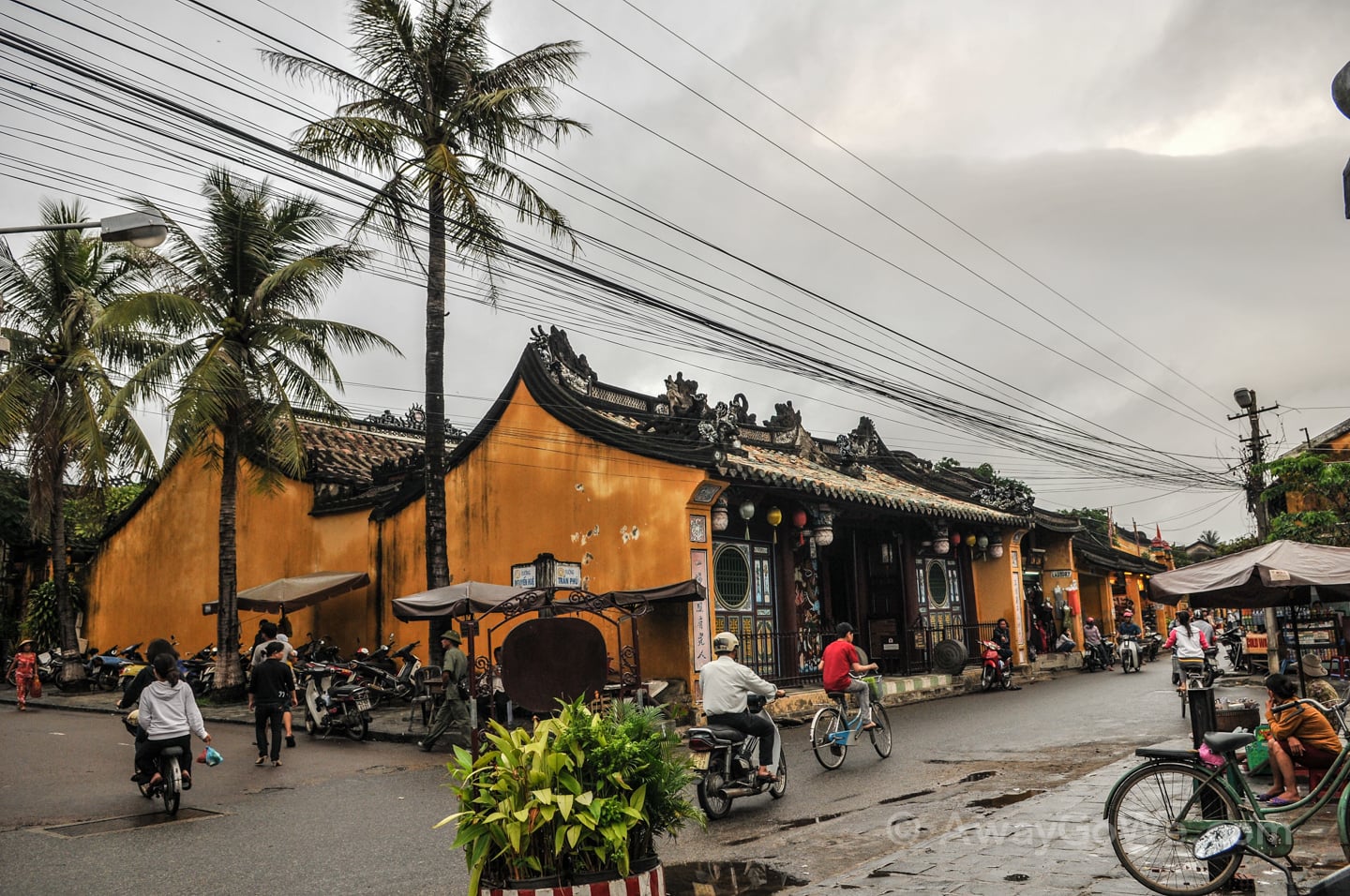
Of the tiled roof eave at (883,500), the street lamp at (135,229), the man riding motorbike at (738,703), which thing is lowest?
the man riding motorbike at (738,703)

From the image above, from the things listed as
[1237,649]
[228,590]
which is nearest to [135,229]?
[228,590]

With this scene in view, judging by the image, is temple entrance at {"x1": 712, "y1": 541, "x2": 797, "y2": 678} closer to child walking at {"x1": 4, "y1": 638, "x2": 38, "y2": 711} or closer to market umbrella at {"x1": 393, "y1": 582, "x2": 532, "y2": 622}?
market umbrella at {"x1": 393, "y1": 582, "x2": 532, "y2": 622}

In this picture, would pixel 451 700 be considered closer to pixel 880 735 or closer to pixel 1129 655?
pixel 880 735

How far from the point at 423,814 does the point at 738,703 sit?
3130 mm

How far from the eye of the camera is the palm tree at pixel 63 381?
2197cm

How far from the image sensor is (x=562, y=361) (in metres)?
19.5

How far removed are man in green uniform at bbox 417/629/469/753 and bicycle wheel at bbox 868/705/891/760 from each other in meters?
5.84

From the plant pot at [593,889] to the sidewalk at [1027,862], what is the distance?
2006 millimetres

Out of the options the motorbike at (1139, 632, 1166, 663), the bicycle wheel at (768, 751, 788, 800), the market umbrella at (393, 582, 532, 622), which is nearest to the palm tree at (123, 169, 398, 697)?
the market umbrella at (393, 582, 532, 622)

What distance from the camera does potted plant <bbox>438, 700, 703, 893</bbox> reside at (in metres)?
4.39

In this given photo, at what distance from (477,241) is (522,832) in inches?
496

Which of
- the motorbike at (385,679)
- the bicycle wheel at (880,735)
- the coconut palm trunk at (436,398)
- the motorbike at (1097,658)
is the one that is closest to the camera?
the bicycle wheel at (880,735)

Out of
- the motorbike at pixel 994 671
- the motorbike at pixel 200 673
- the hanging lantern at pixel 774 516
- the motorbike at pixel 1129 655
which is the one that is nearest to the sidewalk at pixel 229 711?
the motorbike at pixel 200 673

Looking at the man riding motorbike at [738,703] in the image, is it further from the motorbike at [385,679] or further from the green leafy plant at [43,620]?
the green leafy plant at [43,620]
